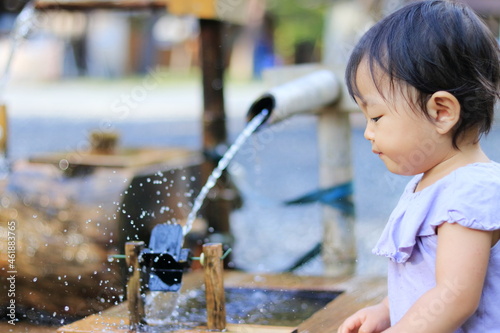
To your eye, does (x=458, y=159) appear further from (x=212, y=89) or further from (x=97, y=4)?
(x=97, y=4)

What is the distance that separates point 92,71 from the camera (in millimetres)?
15672

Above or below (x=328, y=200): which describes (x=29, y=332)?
below

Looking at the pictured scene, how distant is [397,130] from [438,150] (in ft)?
0.26

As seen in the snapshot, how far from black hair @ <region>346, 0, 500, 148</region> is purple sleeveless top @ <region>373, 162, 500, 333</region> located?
0.28 ft

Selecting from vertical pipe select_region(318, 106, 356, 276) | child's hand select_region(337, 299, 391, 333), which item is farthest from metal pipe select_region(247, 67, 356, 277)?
child's hand select_region(337, 299, 391, 333)

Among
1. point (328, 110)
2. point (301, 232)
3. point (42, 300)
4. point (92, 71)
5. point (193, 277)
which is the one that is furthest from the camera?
point (92, 71)

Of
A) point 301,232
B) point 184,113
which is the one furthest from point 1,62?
point 301,232

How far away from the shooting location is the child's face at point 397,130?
1.19 meters

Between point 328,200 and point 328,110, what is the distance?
35cm

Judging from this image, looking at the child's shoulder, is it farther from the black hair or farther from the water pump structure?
the water pump structure

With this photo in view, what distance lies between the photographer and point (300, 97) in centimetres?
238

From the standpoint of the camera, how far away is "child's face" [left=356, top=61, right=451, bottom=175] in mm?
1189

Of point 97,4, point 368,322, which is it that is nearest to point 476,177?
point 368,322

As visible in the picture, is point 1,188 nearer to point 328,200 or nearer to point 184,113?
point 328,200
